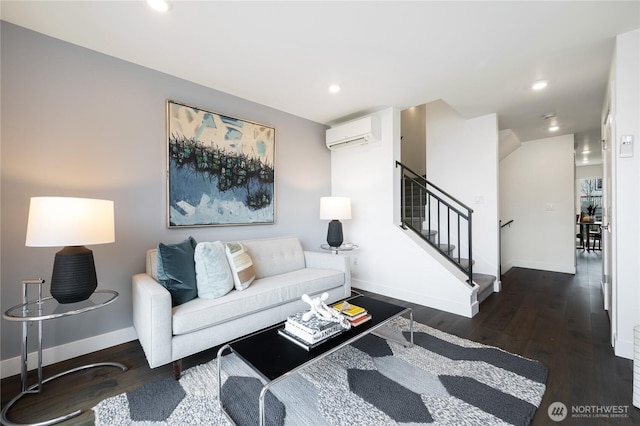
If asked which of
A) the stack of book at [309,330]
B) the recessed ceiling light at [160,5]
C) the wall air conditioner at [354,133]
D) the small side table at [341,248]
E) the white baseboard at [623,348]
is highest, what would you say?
the recessed ceiling light at [160,5]

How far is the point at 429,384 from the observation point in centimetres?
169

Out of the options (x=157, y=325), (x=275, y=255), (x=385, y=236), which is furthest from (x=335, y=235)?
(x=157, y=325)

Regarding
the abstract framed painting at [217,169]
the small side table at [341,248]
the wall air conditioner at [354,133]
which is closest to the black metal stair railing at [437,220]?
the wall air conditioner at [354,133]

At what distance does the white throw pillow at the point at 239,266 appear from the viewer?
2.26 metres

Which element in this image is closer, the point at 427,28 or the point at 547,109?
the point at 427,28

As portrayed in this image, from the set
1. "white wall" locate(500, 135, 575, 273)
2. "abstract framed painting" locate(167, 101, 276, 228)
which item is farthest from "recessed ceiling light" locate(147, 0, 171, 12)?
"white wall" locate(500, 135, 575, 273)

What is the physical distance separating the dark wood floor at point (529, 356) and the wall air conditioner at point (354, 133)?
6.96ft

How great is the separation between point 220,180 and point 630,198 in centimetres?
347

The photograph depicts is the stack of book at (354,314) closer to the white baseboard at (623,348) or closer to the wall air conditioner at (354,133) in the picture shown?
the white baseboard at (623,348)

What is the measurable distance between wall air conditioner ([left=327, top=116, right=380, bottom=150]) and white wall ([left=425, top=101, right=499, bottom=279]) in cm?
145

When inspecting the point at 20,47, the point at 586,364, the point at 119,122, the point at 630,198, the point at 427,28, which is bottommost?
the point at 586,364

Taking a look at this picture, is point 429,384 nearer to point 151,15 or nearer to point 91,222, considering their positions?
point 91,222

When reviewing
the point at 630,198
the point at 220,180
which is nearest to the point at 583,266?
the point at 630,198

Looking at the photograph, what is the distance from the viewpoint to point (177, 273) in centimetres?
199
